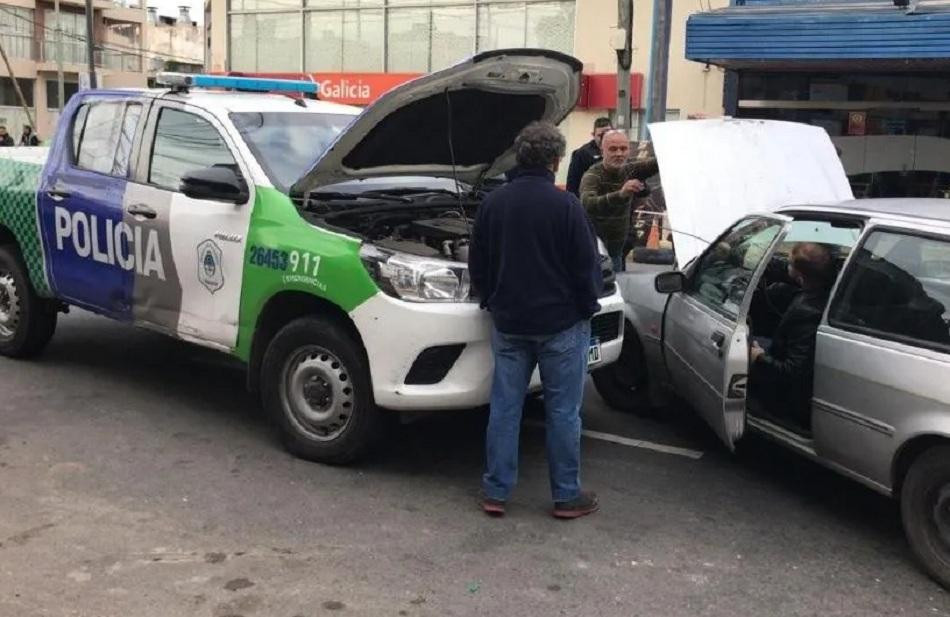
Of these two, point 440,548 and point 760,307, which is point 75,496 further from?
point 760,307

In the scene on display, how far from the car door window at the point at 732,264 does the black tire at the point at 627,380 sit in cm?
62

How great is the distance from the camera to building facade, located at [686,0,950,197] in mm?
11156

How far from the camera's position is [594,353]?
16.3 ft

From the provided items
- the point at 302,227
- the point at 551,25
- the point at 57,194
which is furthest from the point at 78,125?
the point at 551,25

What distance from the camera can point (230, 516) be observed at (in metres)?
4.29

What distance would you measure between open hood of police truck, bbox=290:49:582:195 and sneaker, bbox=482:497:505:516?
1838mm

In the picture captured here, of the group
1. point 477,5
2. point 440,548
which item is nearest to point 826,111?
point 477,5

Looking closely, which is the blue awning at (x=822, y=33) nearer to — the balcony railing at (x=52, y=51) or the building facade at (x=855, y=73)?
the building facade at (x=855, y=73)

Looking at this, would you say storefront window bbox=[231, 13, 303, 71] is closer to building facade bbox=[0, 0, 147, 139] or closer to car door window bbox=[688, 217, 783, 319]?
car door window bbox=[688, 217, 783, 319]

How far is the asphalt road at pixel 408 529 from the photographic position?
358 cm

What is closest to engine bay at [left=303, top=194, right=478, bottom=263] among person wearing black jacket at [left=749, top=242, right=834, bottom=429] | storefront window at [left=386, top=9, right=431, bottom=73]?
person wearing black jacket at [left=749, top=242, right=834, bottom=429]

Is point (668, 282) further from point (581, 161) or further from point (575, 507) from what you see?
point (581, 161)

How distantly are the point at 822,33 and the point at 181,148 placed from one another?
8.71m

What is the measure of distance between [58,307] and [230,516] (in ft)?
10.1
